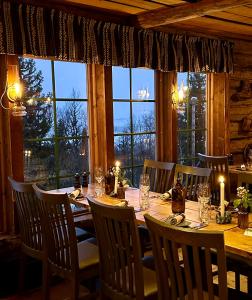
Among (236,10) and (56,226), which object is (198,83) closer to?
(236,10)

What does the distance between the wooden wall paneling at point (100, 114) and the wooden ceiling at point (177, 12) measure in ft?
1.86

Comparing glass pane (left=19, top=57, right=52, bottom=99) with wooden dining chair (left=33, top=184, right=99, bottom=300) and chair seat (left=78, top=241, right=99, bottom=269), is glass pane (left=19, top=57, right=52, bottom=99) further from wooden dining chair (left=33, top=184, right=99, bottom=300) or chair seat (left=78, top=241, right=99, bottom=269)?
chair seat (left=78, top=241, right=99, bottom=269)

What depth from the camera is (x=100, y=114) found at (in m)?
3.83

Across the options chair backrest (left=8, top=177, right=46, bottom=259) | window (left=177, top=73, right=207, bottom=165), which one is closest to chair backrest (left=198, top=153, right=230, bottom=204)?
window (left=177, top=73, right=207, bottom=165)

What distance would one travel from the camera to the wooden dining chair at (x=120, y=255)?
1888 mm

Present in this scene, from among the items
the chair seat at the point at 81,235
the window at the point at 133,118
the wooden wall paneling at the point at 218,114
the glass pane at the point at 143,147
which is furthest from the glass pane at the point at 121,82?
the chair seat at the point at 81,235

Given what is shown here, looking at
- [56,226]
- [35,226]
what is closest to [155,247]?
[56,226]

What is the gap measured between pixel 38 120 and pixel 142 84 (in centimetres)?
138

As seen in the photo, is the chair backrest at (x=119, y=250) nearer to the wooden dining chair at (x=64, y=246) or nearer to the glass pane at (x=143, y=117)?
the wooden dining chair at (x=64, y=246)

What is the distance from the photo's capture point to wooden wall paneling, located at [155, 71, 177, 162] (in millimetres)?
4391

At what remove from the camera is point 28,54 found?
10.1ft

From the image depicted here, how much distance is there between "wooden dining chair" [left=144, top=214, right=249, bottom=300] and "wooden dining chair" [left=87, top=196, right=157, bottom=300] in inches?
6.5

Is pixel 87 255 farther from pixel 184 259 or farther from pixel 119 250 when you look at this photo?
pixel 184 259

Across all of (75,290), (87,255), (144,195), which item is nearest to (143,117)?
(144,195)
